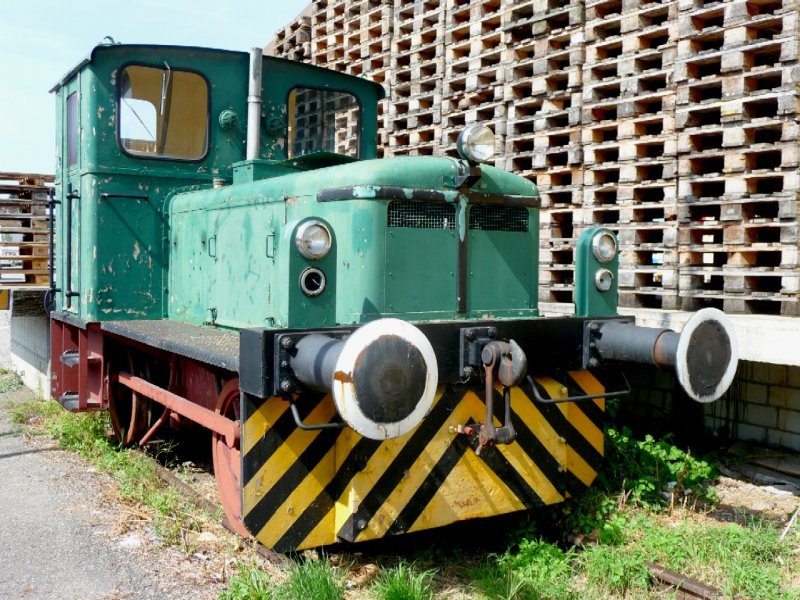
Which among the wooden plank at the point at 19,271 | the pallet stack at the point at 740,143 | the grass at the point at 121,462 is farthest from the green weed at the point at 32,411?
the pallet stack at the point at 740,143

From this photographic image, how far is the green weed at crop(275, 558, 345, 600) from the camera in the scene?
11.2 feet

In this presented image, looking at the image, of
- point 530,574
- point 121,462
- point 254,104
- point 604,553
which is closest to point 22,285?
point 121,462

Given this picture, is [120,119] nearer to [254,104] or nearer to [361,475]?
[254,104]

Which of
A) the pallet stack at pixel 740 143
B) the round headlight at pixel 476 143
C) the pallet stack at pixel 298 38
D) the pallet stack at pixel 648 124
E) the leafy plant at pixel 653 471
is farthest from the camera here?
the pallet stack at pixel 298 38

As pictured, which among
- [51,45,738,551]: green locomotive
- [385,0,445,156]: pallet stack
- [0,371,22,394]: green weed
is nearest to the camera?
[51,45,738,551]: green locomotive

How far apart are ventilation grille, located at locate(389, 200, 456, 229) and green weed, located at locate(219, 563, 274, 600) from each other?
1797 mm

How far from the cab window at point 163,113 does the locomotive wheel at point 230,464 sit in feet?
7.08

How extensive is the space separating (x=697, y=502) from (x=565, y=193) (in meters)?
2.86

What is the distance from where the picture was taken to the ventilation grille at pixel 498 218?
4312mm

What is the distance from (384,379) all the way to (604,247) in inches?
76.1

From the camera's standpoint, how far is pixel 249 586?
3.55 meters

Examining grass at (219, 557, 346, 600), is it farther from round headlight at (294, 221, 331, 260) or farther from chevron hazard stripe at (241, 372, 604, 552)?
round headlight at (294, 221, 331, 260)

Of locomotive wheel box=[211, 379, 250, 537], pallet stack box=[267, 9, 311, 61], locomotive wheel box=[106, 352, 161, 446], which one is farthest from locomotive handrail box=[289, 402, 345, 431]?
pallet stack box=[267, 9, 311, 61]

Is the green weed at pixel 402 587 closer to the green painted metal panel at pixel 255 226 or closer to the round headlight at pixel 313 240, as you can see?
the green painted metal panel at pixel 255 226
